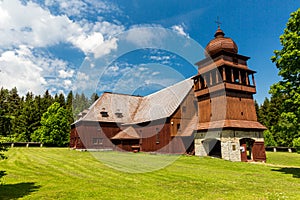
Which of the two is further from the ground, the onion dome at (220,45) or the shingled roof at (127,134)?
the onion dome at (220,45)

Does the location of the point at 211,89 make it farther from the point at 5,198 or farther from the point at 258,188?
the point at 5,198

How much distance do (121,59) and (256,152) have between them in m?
16.8

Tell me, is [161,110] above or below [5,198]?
above

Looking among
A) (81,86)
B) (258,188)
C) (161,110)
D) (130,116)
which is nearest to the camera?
(258,188)

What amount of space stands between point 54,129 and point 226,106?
38.6 m

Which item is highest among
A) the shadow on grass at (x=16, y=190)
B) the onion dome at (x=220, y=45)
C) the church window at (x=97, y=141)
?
the onion dome at (x=220, y=45)

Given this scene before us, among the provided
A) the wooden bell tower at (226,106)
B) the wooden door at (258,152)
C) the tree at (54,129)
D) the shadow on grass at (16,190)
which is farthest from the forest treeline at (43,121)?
the shadow on grass at (16,190)

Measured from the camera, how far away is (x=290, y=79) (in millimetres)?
13711

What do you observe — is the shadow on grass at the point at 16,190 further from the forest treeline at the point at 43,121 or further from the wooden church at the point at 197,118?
the forest treeline at the point at 43,121

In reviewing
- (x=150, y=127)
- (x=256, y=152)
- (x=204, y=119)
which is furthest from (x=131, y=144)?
(x=256, y=152)

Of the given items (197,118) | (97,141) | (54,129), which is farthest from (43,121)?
(197,118)

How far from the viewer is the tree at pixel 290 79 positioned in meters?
13.0

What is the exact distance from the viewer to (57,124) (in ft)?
162

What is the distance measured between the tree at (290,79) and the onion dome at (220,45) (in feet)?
38.6
